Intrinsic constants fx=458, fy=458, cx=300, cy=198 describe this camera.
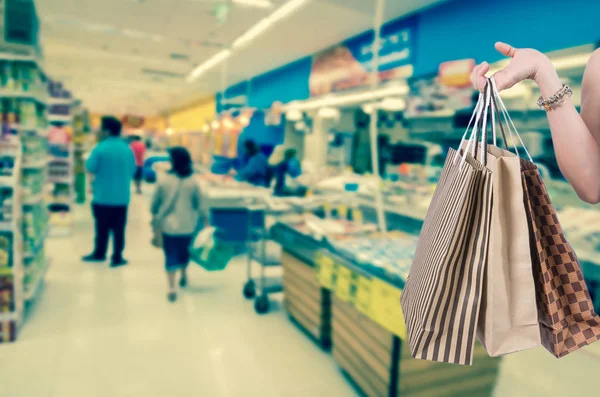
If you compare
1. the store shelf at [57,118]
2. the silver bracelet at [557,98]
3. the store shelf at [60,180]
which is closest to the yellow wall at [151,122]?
the store shelf at [57,118]

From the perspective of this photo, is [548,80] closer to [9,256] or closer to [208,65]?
[9,256]

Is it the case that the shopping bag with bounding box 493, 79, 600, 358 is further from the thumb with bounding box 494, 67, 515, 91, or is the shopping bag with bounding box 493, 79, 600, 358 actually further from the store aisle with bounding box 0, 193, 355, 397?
the store aisle with bounding box 0, 193, 355, 397

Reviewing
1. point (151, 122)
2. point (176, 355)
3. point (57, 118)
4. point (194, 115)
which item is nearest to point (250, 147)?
point (57, 118)

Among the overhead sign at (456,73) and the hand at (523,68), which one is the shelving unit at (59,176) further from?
the hand at (523,68)

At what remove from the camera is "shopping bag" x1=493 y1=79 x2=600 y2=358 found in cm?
90

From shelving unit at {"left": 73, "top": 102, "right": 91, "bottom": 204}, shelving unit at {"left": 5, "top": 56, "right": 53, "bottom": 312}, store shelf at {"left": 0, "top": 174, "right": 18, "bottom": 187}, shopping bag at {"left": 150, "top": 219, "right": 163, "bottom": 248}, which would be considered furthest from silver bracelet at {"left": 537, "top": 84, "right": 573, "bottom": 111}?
shelving unit at {"left": 73, "top": 102, "right": 91, "bottom": 204}

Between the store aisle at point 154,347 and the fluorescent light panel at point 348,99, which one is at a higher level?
the fluorescent light panel at point 348,99

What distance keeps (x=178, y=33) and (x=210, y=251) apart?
536cm

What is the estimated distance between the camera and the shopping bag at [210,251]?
4.79 metres

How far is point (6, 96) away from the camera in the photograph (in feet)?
14.0

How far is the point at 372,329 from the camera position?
2.97 metres

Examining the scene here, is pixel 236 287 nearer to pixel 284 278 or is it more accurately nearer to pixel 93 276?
pixel 284 278

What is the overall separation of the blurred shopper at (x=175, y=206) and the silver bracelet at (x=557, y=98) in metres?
4.24

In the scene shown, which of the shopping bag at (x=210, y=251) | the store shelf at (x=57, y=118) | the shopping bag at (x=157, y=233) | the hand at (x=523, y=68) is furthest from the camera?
the store shelf at (x=57, y=118)
